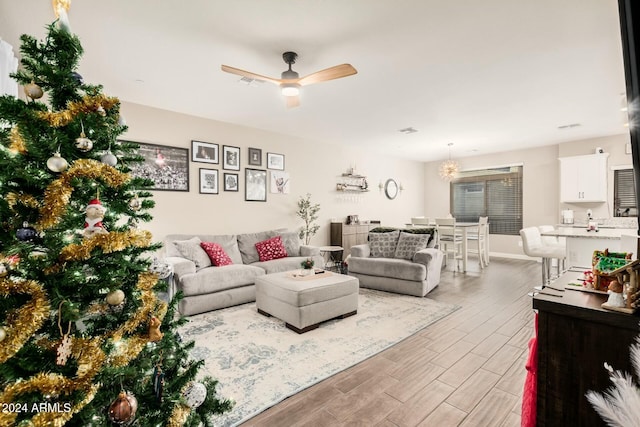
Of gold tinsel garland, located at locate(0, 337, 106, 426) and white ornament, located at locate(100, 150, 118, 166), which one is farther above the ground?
white ornament, located at locate(100, 150, 118, 166)

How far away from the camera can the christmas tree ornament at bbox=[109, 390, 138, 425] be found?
2.81ft

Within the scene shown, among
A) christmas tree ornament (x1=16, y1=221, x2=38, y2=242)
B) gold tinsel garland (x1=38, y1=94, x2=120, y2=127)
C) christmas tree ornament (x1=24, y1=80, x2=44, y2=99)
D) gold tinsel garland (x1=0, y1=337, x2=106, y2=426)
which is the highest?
christmas tree ornament (x1=24, y1=80, x2=44, y2=99)

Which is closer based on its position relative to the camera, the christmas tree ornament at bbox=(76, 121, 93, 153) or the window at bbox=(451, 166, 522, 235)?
the christmas tree ornament at bbox=(76, 121, 93, 153)

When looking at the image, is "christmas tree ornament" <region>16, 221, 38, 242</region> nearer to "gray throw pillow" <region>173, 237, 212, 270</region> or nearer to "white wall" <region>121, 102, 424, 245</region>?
"gray throw pillow" <region>173, 237, 212, 270</region>

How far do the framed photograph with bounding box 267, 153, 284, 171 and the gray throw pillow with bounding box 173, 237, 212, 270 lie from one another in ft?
6.83

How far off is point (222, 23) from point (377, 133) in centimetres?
386

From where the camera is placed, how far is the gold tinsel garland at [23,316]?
2.44ft

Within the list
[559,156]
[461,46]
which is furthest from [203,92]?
[559,156]

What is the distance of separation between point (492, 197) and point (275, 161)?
5.95 metres

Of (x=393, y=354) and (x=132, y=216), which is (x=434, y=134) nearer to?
(x=393, y=354)

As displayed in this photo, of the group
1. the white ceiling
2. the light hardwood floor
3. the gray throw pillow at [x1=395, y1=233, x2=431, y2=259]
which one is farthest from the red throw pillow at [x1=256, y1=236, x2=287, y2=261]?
the light hardwood floor

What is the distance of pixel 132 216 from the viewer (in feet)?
3.44

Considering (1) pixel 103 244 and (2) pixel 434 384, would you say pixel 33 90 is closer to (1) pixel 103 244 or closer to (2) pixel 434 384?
(1) pixel 103 244

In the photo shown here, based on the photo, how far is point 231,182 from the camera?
490cm
